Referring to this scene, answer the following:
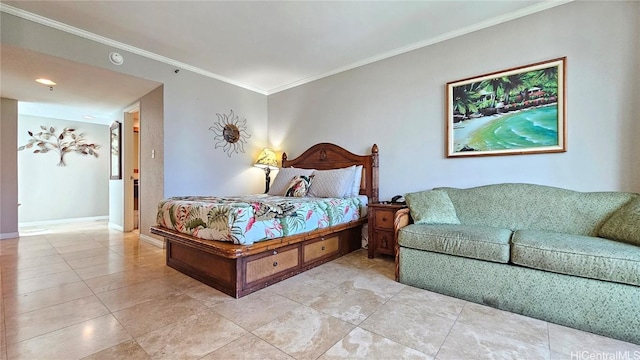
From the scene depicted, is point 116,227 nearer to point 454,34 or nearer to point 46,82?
point 46,82

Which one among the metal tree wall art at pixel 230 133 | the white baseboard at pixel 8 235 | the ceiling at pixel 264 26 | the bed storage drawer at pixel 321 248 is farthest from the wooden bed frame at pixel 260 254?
the white baseboard at pixel 8 235

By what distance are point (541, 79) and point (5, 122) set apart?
23.9 ft

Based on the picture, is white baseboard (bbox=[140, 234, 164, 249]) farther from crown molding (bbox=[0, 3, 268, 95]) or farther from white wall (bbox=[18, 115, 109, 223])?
white wall (bbox=[18, 115, 109, 223])

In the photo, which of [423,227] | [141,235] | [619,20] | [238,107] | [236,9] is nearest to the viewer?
[619,20]

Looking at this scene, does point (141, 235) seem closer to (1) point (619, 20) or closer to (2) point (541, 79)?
(2) point (541, 79)

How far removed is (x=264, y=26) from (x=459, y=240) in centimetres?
283

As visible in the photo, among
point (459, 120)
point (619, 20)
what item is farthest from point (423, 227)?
point (619, 20)

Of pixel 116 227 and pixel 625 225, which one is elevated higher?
pixel 625 225

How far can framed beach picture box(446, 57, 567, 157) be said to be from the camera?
2.43 metres

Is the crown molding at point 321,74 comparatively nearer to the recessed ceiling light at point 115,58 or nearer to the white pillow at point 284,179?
the recessed ceiling light at point 115,58

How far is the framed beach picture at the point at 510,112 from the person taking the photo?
243 cm

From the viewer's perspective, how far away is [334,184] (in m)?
3.46

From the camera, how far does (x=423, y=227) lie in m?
2.36

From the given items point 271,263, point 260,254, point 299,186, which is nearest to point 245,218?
point 260,254
